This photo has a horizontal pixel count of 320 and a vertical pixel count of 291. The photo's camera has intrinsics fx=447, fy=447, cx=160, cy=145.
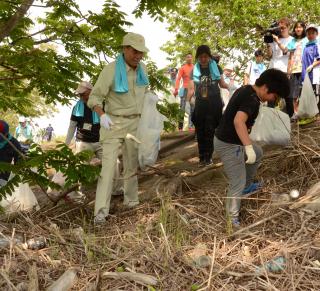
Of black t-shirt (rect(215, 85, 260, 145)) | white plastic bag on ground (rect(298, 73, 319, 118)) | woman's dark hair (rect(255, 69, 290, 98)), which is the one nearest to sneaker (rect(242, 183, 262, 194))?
black t-shirt (rect(215, 85, 260, 145))

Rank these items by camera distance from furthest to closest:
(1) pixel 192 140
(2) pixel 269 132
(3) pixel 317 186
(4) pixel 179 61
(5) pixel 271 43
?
(4) pixel 179 61, (1) pixel 192 140, (5) pixel 271 43, (2) pixel 269 132, (3) pixel 317 186

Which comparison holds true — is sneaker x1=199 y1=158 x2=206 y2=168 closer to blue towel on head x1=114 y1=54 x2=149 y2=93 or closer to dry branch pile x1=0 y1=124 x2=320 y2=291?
dry branch pile x1=0 y1=124 x2=320 y2=291

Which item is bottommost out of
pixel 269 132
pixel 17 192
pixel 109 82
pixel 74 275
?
pixel 74 275

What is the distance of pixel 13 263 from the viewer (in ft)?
10.8

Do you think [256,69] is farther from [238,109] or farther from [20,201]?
[20,201]

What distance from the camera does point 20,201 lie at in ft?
16.2

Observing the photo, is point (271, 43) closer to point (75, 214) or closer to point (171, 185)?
point (171, 185)

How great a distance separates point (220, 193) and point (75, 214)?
162 cm

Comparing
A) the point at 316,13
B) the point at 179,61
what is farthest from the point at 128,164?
the point at 179,61

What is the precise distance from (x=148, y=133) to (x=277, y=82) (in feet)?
5.33

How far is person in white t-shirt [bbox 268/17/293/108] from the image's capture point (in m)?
6.91

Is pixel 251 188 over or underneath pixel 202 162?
underneath

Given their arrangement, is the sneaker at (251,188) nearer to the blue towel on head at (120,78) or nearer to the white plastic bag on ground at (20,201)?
the blue towel on head at (120,78)

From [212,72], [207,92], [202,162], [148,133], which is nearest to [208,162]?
[202,162]
